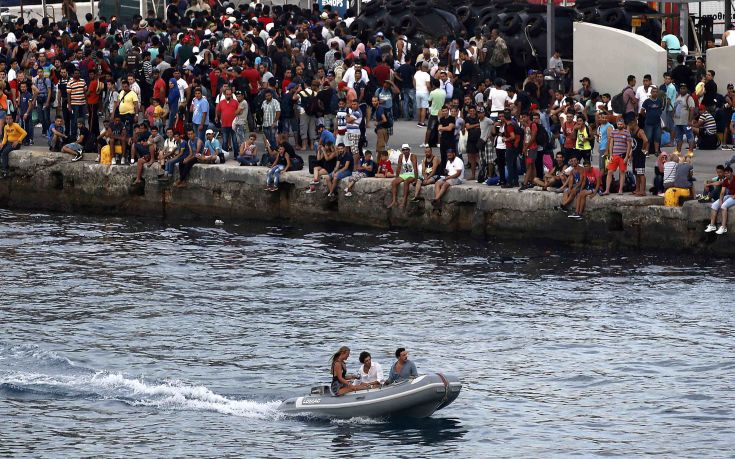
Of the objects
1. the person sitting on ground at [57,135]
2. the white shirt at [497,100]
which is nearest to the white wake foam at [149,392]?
the white shirt at [497,100]

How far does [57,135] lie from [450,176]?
11561 mm

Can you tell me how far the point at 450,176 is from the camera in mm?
37375

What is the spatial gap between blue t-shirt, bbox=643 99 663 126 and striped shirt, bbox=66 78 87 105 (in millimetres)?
14311

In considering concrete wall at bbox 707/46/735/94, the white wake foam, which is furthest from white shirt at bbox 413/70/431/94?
the white wake foam

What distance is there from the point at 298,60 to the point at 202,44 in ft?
11.1

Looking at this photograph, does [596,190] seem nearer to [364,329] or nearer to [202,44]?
[364,329]

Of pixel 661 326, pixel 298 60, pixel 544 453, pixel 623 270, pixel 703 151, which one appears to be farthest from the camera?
pixel 298 60

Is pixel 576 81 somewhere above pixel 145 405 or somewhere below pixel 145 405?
above

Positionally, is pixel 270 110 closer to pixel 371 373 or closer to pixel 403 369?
pixel 371 373

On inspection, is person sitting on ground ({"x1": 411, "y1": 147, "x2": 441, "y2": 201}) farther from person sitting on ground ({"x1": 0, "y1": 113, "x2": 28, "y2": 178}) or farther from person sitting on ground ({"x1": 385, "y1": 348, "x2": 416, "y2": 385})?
person sitting on ground ({"x1": 0, "y1": 113, "x2": 28, "y2": 178})

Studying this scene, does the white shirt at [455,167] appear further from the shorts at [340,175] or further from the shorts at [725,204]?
the shorts at [725,204]

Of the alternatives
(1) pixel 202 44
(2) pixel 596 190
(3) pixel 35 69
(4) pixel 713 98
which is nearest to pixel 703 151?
(4) pixel 713 98

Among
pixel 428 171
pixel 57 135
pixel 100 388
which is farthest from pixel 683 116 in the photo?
pixel 100 388

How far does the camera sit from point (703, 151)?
1522 inches
